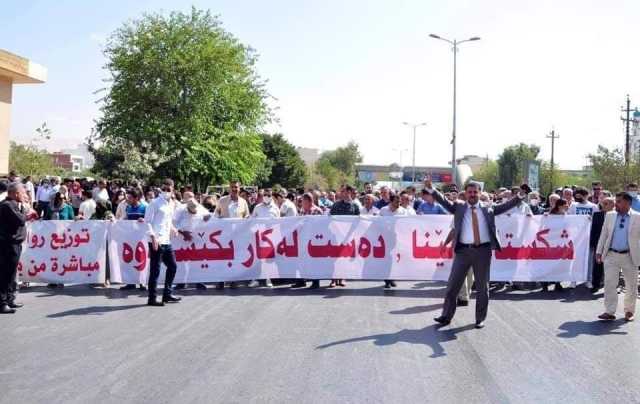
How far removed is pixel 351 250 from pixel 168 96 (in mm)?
29060

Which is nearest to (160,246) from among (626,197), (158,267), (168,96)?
(158,267)

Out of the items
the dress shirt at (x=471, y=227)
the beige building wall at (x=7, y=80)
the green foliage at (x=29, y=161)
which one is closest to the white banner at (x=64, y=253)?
the dress shirt at (x=471, y=227)

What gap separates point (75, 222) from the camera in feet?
42.9

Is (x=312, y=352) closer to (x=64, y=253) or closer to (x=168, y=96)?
(x=64, y=253)

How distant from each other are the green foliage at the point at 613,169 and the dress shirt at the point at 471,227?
39.3 m

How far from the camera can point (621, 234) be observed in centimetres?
977

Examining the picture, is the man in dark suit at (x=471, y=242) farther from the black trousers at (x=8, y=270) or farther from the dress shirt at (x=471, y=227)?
the black trousers at (x=8, y=270)

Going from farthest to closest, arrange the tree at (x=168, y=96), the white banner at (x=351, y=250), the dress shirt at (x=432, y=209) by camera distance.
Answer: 1. the tree at (x=168, y=96)
2. the dress shirt at (x=432, y=209)
3. the white banner at (x=351, y=250)

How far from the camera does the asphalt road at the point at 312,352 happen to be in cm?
591

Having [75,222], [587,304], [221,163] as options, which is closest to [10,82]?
[75,222]

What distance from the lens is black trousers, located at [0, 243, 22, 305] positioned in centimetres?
1008

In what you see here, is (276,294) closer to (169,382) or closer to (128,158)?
(169,382)

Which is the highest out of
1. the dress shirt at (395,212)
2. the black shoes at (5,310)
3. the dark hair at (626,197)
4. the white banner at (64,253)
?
the dark hair at (626,197)

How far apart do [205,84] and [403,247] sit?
30200mm
